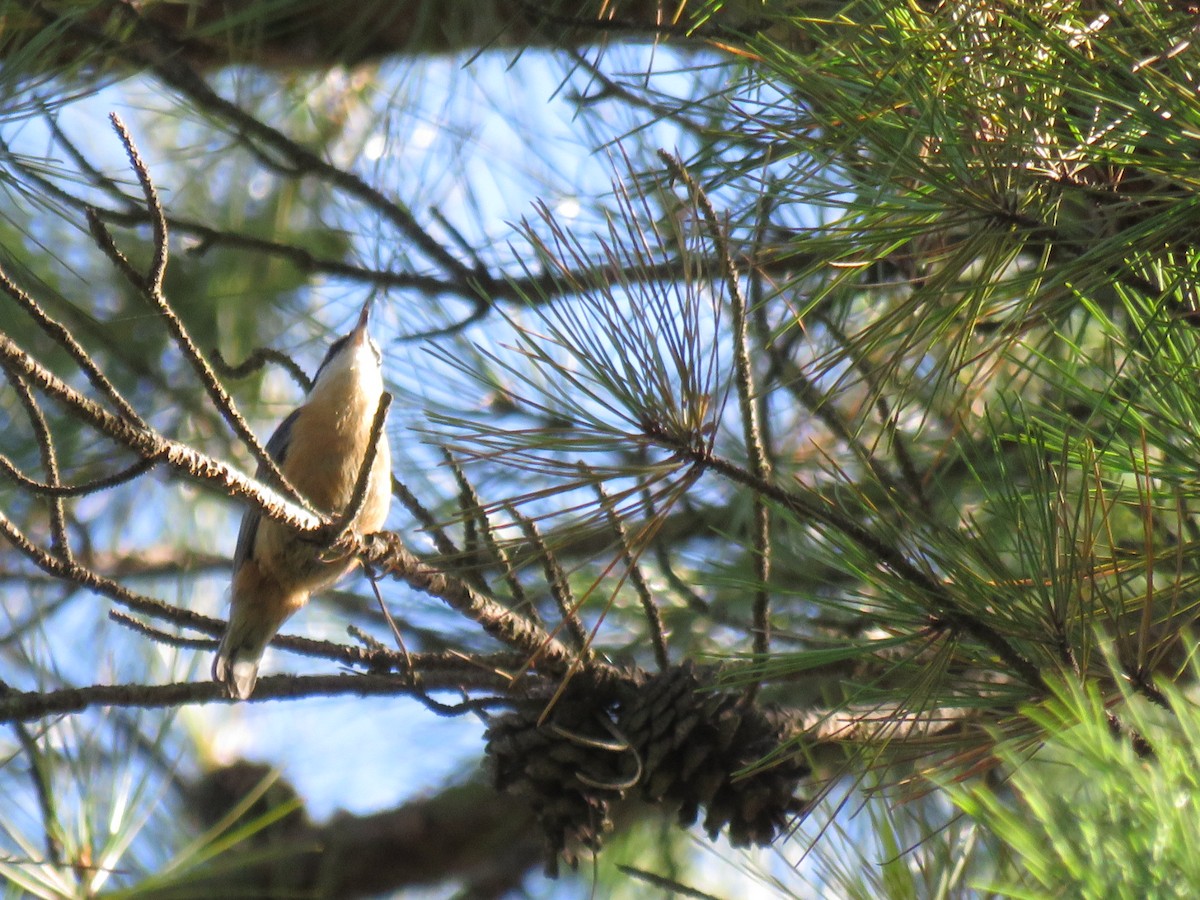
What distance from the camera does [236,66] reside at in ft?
9.11

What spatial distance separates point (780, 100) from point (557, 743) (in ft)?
3.05

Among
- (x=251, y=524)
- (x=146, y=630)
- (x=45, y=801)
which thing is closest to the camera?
(x=146, y=630)

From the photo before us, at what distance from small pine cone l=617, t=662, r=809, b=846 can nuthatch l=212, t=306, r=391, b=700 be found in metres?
0.92

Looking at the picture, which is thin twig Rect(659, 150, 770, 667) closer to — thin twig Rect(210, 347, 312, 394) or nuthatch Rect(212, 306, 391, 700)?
thin twig Rect(210, 347, 312, 394)

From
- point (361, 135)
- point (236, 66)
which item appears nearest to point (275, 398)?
point (361, 135)

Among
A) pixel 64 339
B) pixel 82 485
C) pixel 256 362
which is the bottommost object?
pixel 82 485

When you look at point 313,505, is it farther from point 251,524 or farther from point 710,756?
point 710,756

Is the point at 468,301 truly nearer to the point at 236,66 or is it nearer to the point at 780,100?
the point at 236,66

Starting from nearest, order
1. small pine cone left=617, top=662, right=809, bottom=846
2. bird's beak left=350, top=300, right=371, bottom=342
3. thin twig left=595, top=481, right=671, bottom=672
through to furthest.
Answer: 1. thin twig left=595, top=481, right=671, bottom=672
2. small pine cone left=617, top=662, right=809, bottom=846
3. bird's beak left=350, top=300, right=371, bottom=342

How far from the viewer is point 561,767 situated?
1.74 metres

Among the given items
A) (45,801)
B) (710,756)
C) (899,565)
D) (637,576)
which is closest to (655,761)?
(710,756)

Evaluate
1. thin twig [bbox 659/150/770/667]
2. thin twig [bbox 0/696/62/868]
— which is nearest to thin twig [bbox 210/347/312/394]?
thin twig [bbox 659/150/770/667]

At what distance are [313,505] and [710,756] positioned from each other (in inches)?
44.3

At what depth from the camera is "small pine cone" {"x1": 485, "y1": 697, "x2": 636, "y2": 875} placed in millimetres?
1727
